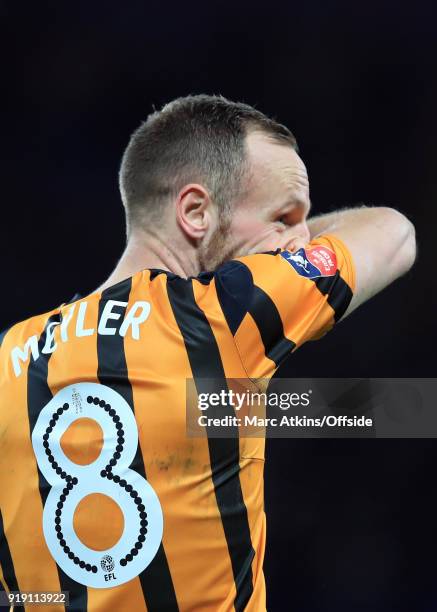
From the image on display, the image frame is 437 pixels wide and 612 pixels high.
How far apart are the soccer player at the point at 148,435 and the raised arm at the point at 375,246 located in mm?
13

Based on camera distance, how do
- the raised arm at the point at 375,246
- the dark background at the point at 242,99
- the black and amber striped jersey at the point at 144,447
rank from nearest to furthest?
1. the black and amber striped jersey at the point at 144,447
2. the raised arm at the point at 375,246
3. the dark background at the point at 242,99

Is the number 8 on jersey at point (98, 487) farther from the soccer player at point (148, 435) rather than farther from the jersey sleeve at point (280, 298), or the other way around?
the jersey sleeve at point (280, 298)

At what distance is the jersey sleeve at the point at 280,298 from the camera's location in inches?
58.8

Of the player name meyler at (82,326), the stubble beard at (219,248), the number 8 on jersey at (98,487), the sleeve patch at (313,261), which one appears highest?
the stubble beard at (219,248)

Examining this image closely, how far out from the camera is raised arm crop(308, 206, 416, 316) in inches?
A: 64.6

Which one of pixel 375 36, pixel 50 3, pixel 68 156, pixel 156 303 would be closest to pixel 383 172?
pixel 375 36

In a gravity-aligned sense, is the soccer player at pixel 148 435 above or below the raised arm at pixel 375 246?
below

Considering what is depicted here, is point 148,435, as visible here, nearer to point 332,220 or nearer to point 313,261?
point 313,261

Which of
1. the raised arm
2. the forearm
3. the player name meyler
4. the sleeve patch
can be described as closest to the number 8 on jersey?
the player name meyler

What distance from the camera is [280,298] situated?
151 centimetres

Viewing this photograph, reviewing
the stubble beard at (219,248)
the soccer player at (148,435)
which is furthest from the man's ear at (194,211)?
the soccer player at (148,435)

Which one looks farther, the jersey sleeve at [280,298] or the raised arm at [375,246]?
the raised arm at [375,246]

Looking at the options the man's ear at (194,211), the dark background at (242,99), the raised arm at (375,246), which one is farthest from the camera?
the dark background at (242,99)

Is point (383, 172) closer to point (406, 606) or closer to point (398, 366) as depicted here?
point (398, 366)
